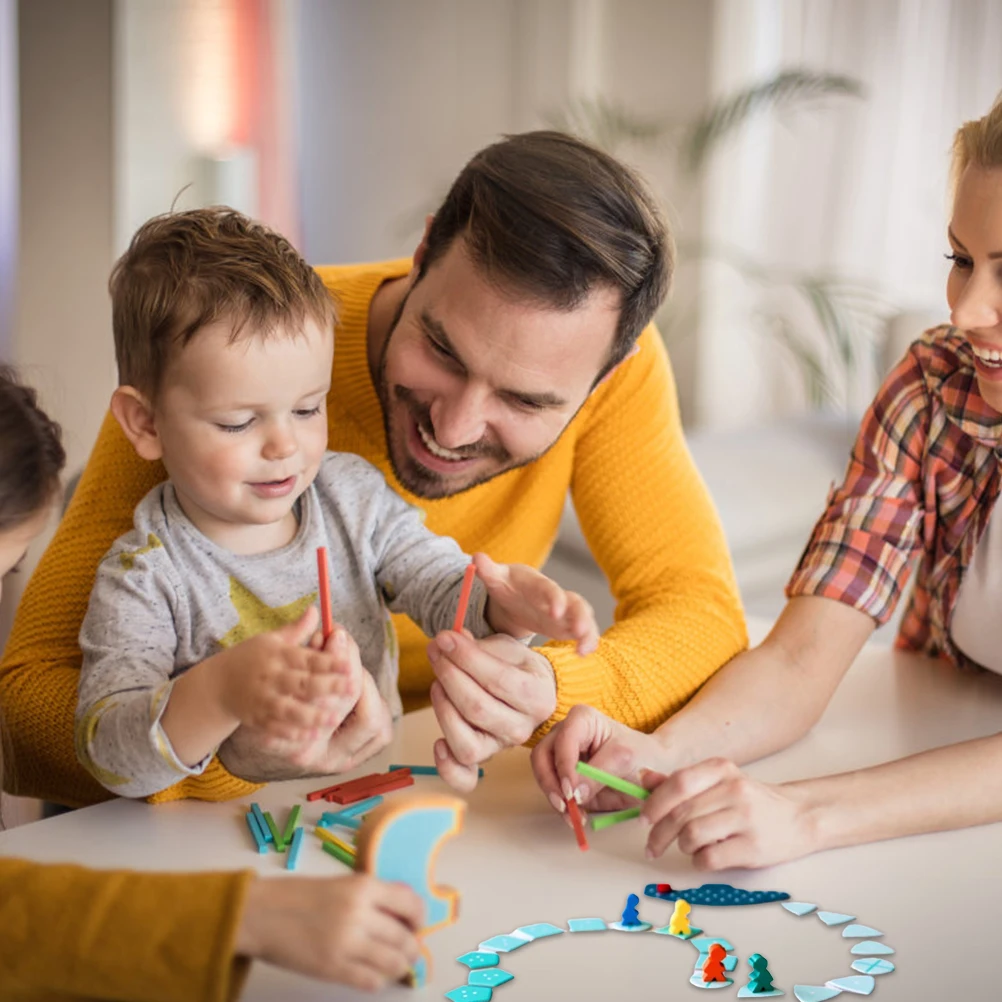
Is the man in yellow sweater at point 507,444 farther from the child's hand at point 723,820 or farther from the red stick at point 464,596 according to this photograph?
the child's hand at point 723,820

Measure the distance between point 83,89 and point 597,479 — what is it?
2.38m

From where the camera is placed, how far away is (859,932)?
38.0 inches

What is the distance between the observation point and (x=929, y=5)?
3541mm

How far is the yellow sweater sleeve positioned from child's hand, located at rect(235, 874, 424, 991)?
0.02 m

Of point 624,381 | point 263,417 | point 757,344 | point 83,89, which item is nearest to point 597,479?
point 624,381

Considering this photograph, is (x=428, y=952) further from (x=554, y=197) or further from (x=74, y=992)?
(x=554, y=197)

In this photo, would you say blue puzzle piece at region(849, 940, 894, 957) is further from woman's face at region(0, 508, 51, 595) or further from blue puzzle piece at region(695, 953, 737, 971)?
woman's face at region(0, 508, 51, 595)

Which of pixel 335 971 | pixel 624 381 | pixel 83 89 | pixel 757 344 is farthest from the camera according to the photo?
pixel 757 344

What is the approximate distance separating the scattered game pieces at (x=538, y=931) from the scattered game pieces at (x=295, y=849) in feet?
0.67

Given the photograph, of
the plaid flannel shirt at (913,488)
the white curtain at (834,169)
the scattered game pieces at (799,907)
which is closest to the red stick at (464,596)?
the scattered game pieces at (799,907)

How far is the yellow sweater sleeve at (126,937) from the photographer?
31.1 inches

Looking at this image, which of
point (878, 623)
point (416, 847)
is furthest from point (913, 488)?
point (416, 847)

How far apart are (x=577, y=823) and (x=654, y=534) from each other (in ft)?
1.74

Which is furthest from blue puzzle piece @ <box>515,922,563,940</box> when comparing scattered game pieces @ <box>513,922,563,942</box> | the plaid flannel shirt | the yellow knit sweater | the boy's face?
the plaid flannel shirt
